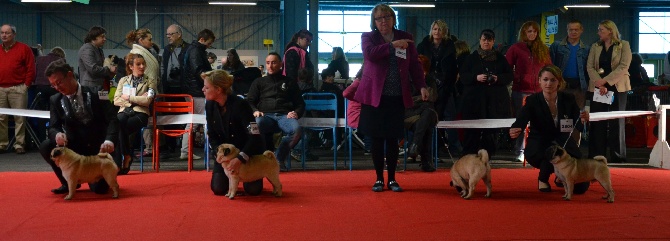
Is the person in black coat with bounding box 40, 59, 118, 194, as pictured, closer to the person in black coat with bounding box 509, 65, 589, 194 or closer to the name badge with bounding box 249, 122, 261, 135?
the name badge with bounding box 249, 122, 261, 135

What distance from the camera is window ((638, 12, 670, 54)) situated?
24.2 m

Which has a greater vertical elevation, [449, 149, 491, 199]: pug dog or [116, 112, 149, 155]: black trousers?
[116, 112, 149, 155]: black trousers

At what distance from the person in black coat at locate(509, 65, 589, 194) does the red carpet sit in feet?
0.88

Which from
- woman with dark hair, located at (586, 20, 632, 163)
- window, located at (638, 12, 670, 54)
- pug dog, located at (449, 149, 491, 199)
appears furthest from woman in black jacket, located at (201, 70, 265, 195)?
window, located at (638, 12, 670, 54)

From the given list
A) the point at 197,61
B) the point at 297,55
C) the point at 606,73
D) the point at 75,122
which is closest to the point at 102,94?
the point at 75,122

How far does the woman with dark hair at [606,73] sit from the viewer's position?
6824 millimetres

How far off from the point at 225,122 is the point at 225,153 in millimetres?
379

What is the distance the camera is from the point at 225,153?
4215mm

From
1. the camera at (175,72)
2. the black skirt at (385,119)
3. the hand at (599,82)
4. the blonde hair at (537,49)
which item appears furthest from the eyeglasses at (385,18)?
the camera at (175,72)

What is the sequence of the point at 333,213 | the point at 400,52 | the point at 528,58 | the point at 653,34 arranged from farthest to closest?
1. the point at 653,34
2. the point at 528,58
3. the point at 400,52
4. the point at 333,213

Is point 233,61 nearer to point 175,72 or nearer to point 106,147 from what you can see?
point 175,72

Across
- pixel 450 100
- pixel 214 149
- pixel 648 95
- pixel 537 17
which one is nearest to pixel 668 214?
pixel 214 149

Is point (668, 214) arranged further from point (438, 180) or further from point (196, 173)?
point (196, 173)

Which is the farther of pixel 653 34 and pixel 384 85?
pixel 653 34
